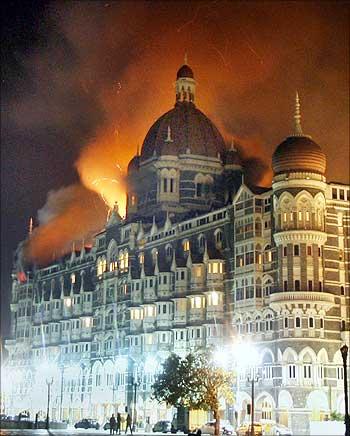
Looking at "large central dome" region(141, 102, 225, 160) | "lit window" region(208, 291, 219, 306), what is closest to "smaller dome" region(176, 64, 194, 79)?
"large central dome" region(141, 102, 225, 160)

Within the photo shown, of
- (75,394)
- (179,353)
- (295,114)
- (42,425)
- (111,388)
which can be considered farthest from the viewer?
(75,394)

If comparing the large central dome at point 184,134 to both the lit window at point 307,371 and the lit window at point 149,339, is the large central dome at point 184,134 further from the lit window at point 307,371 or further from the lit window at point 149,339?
the lit window at point 307,371

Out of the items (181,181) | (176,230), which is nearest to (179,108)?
(181,181)

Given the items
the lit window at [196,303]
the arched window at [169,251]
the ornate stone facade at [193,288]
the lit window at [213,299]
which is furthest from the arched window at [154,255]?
the lit window at [213,299]

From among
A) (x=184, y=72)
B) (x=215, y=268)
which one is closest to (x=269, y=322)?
(x=215, y=268)

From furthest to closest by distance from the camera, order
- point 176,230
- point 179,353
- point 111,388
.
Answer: point 111,388
point 176,230
point 179,353

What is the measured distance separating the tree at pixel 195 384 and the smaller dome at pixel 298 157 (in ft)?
76.5

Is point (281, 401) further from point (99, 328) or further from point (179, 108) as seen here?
point (179, 108)

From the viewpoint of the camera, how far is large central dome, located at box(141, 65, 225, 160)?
5773 inches

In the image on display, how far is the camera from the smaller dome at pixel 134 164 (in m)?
152

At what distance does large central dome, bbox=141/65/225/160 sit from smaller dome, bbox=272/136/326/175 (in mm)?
41930

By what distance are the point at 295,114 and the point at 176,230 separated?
28.1 m

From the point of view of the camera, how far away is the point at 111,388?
136875 millimetres

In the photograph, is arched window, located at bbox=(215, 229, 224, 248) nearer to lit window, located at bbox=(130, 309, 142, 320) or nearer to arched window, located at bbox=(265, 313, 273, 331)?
arched window, located at bbox=(265, 313, 273, 331)
